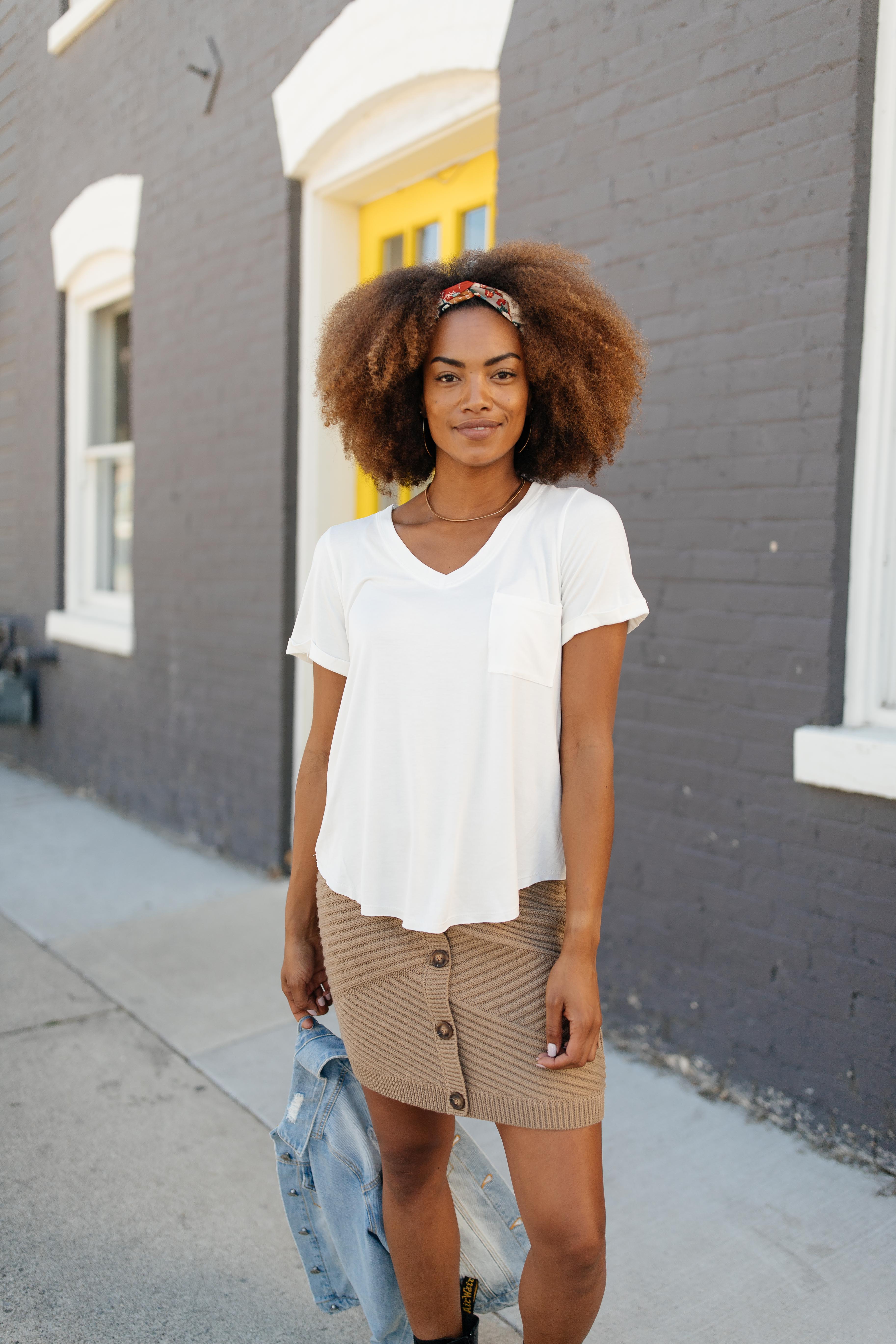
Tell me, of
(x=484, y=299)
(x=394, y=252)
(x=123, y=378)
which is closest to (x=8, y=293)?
(x=123, y=378)

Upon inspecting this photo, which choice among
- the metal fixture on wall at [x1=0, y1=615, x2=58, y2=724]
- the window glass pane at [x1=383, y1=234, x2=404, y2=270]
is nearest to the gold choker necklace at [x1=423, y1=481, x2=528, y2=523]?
the window glass pane at [x1=383, y1=234, x2=404, y2=270]

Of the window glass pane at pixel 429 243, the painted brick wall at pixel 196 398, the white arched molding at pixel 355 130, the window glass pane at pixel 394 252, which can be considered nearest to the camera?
the white arched molding at pixel 355 130

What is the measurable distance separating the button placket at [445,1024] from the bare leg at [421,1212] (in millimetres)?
129

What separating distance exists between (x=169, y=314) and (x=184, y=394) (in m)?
0.45

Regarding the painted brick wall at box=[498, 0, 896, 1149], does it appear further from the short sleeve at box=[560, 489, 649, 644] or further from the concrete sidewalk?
the short sleeve at box=[560, 489, 649, 644]

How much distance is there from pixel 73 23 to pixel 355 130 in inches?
121

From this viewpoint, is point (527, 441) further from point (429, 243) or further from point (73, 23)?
point (73, 23)

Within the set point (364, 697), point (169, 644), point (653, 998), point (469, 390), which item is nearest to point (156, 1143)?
point (653, 998)

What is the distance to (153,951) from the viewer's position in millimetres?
4211

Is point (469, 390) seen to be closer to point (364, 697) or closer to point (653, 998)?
point (364, 697)

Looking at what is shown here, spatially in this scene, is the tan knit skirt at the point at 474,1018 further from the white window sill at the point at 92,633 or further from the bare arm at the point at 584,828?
the white window sill at the point at 92,633

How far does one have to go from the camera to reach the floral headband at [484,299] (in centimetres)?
185

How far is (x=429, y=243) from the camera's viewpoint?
14.6 feet

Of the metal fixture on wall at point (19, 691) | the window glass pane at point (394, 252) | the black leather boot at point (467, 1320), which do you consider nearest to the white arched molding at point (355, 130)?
the window glass pane at point (394, 252)
